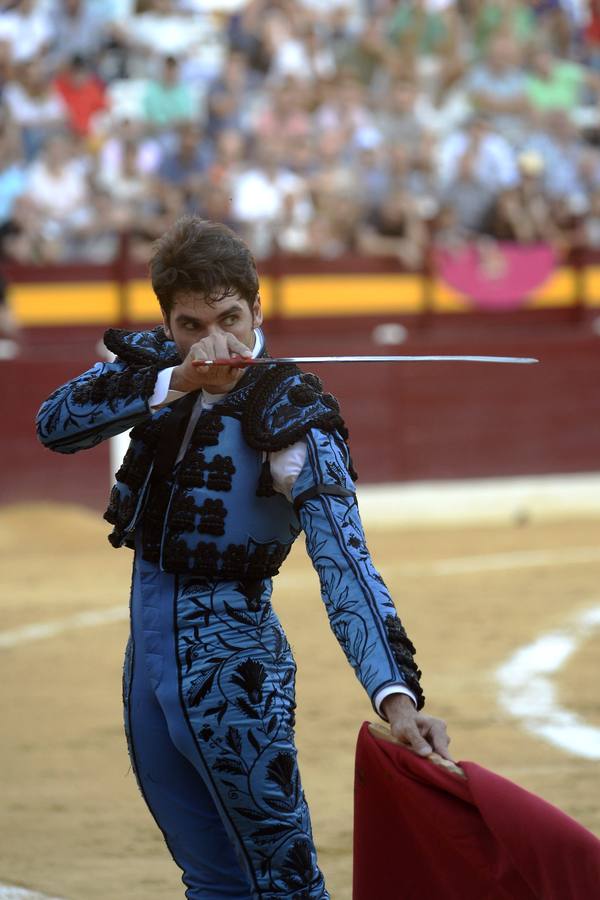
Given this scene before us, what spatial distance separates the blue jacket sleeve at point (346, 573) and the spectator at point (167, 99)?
27.7 feet

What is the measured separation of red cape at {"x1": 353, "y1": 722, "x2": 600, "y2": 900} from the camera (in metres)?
2.34

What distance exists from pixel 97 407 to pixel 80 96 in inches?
325

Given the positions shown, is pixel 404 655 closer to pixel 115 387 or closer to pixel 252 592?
pixel 252 592

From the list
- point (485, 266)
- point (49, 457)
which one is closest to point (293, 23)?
point (485, 266)

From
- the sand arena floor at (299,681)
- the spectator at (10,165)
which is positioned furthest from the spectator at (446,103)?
the sand arena floor at (299,681)

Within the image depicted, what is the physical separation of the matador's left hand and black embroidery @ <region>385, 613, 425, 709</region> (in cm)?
2

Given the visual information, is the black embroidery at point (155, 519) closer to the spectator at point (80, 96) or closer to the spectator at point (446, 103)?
the spectator at point (80, 96)

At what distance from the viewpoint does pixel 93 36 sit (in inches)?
→ 428

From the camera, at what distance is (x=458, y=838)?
238 cm

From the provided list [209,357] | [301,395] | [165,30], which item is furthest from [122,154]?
[209,357]

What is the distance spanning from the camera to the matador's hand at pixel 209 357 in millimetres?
2301

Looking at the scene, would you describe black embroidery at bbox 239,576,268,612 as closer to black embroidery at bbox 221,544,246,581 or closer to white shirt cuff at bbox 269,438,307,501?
black embroidery at bbox 221,544,246,581

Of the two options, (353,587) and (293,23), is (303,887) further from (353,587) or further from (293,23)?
(293,23)

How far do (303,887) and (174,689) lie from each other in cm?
35
